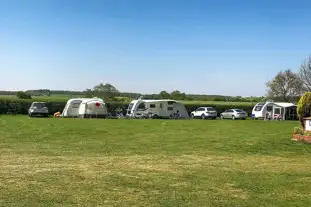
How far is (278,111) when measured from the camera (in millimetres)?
46156

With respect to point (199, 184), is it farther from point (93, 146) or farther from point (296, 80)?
point (296, 80)

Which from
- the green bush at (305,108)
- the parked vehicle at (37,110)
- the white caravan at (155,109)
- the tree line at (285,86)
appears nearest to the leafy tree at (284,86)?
the tree line at (285,86)

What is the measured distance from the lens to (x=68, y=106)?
42.9m

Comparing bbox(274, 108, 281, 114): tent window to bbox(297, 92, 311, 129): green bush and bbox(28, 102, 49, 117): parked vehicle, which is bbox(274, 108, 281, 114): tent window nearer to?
bbox(28, 102, 49, 117): parked vehicle

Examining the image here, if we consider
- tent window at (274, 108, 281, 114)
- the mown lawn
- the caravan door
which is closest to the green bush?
the mown lawn

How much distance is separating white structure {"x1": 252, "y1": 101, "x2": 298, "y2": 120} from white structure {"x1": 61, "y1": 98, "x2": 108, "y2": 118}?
16.5 m

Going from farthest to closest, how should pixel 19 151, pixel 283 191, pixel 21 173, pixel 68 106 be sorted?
pixel 68 106, pixel 19 151, pixel 21 173, pixel 283 191

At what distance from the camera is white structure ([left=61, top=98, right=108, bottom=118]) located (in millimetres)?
40969

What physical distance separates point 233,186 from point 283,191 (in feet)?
2.76

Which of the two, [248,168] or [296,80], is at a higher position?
[296,80]

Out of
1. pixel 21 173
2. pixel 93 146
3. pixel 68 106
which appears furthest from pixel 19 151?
pixel 68 106

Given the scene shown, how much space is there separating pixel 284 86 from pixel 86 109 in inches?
1381

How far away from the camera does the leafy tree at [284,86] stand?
63.8 metres

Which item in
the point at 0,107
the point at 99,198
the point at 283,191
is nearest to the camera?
the point at 99,198
